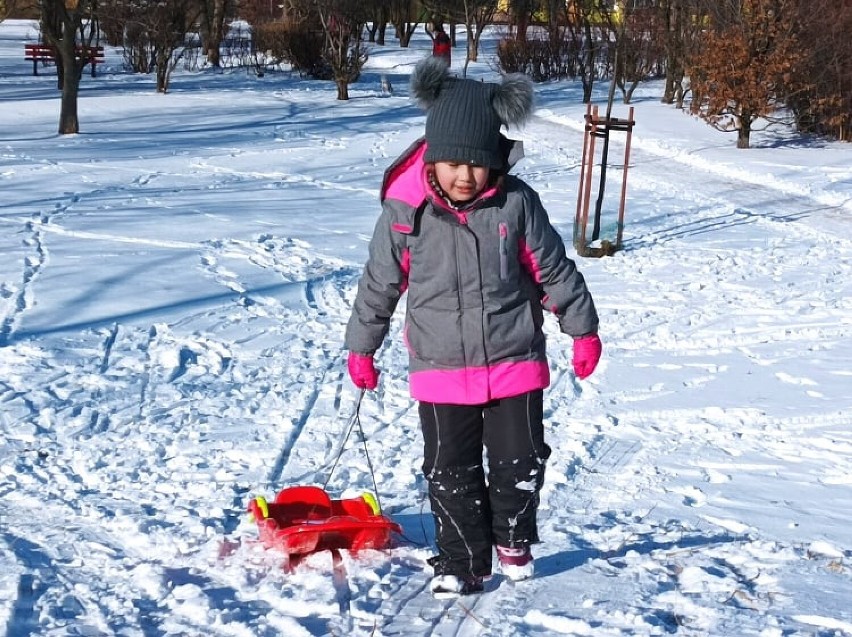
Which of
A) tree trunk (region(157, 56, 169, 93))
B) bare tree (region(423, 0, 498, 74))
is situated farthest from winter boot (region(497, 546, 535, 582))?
bare tree (region(423, 0, 498, 74))

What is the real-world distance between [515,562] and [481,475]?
29 centimetres

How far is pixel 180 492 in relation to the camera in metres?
4.14

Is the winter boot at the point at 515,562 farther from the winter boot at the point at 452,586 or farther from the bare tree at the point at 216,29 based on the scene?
the bare tree at the point at 216,29

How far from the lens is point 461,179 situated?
2.88 metres

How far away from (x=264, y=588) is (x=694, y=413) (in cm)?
295

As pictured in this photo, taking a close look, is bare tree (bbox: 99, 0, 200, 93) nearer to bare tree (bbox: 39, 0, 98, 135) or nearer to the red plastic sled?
bare tree (bbox: 39, 0, 98, 135)

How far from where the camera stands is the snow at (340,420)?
3.16 m

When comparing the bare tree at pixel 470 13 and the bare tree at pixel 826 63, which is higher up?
the bare tree at pixel 470 13

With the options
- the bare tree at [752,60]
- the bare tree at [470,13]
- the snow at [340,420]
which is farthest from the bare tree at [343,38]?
the snow at [340,420]

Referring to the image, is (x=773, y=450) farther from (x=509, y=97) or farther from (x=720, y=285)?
(x=720, y=285)

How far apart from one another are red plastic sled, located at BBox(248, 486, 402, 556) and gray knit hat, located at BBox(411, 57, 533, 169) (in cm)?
124

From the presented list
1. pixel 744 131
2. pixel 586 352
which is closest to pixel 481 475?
pixel 586 352

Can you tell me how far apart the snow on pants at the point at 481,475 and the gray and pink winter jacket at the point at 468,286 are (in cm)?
7

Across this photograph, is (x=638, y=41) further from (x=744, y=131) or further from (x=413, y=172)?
(x=413, y=172)
